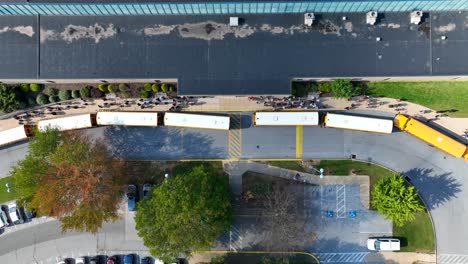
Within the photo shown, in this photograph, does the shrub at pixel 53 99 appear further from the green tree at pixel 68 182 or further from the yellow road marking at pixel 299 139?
the yellow road marking at pixel 299 139

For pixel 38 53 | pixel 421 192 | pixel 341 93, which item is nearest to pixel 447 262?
pixel 421 192

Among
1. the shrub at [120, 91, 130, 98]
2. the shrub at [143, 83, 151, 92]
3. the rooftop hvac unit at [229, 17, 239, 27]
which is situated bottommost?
the shrub at [120, 91, 130, 98]

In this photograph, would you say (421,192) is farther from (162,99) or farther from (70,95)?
(70,95)

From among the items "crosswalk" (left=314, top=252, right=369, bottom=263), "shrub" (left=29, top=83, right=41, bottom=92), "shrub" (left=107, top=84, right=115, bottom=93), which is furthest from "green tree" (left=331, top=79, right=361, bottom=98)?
"shrub" (left=29, top=83, right=41, bottom=92)

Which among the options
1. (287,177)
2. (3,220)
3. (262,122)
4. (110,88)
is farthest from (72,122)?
(287,177)

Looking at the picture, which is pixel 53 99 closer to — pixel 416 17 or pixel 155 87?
pixel 155 87

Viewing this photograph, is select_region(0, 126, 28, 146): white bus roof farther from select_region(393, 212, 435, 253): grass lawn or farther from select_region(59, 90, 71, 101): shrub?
select_region(393, 212, 435, 253): grass lawn

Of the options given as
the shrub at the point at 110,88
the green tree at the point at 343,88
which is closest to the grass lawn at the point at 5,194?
the shrub at the point at 110,88
